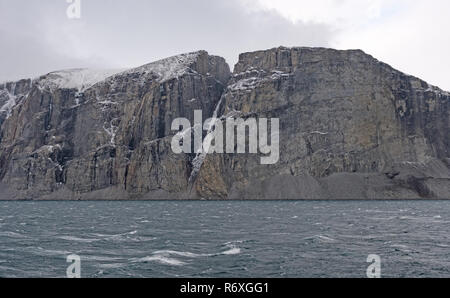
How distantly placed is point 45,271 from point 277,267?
15389mm

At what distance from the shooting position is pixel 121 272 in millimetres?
28125

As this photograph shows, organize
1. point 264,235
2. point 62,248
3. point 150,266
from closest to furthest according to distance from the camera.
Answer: point 150,266
point 62,248
point 264,235

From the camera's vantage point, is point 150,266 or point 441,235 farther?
point 441,235

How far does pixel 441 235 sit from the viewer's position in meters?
49.3
